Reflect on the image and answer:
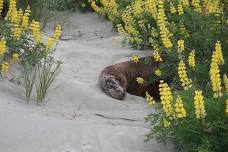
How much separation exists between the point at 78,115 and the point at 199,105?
1556mm

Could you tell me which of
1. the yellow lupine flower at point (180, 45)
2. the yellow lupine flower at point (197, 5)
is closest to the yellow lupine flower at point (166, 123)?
the yellow lupine flower at point (180, 45)

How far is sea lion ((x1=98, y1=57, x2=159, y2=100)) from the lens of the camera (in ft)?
18.6

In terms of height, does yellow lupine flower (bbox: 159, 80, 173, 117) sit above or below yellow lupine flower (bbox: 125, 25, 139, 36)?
above

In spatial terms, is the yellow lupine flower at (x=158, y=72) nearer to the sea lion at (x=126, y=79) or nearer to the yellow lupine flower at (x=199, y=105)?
the sea lion at (x=126, y=79)

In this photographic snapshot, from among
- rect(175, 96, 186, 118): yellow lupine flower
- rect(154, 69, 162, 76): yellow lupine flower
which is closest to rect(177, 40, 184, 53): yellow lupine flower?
rect(154, 69, 162, 76): yellow lupine flower

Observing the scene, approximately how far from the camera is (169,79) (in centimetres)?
594

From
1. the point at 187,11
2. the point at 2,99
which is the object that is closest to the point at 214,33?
the point at 187,11

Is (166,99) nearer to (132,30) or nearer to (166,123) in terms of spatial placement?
(166,123)

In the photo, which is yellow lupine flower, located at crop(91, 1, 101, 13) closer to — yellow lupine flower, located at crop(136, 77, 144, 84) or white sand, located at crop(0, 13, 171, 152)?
white sand, located at crop(0, 13, 171, 152)

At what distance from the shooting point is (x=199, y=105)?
3736 millimetres

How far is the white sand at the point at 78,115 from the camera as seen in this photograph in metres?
4.21

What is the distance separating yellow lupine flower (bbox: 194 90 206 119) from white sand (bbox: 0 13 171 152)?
0.54 metres

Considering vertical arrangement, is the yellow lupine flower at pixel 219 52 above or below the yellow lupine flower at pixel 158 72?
above

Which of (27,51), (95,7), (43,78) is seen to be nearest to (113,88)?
(43,78)
